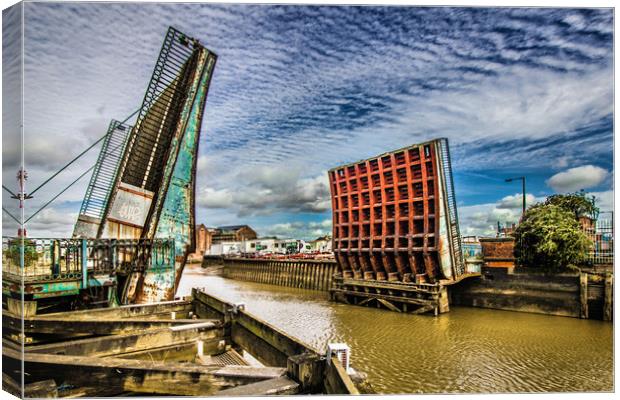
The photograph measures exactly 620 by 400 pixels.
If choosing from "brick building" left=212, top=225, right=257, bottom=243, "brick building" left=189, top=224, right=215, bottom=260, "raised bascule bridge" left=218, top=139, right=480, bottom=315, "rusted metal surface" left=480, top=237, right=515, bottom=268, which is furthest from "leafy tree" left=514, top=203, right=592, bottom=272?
→ "brick building" left=212, top=225, right=257, bottom=243

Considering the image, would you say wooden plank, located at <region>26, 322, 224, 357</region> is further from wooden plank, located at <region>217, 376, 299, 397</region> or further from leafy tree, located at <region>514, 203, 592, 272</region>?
leafy tree, located at <region>514, 203, 592, 272</region>

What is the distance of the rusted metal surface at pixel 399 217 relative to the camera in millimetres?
11383

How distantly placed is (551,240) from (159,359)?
9357 mm

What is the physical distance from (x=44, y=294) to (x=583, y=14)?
775 cm

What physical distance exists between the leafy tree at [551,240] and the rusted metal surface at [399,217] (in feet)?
5.74

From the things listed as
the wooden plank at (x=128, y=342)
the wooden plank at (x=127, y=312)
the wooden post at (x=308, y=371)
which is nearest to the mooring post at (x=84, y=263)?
the wooden plank at (x=127, y=312)

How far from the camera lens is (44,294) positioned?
18.4 ft

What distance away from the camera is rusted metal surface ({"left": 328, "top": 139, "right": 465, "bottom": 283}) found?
11.4m

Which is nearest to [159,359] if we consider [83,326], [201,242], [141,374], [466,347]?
[83,326]

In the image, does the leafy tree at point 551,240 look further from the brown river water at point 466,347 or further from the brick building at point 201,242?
the brick building at point 201,242

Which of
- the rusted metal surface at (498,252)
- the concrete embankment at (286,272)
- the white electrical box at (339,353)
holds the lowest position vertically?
the concrete embankment at (286,272)

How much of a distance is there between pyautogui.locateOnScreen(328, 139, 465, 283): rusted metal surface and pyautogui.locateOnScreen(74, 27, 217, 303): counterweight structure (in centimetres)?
702

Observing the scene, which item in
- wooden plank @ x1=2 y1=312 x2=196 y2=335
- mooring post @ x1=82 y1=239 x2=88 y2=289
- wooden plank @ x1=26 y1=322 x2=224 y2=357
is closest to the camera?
wooden plank @ x1=26 y1=322 x2=224 y2=357

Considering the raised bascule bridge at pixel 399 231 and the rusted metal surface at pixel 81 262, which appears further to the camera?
the raised bascule bridge at pixel 399 231
